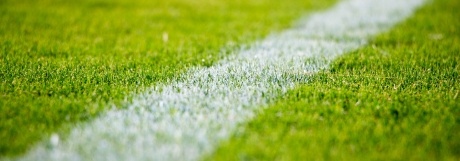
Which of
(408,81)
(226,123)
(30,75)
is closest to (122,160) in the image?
(226,123)

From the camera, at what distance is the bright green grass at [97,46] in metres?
3.12

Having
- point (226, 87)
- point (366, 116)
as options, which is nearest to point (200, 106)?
point (226, 87)

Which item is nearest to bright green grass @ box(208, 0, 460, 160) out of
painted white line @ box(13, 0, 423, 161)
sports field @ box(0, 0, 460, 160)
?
sports field @ box(0, 0, 460, 160)

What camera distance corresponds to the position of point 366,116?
3.05m

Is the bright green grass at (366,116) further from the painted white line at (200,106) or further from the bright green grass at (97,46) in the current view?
the bright green grass at (97,46)

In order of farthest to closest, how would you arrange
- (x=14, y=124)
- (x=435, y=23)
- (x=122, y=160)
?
(x=435, y=23) → (x=14, y=124) → (x=122, y=160)

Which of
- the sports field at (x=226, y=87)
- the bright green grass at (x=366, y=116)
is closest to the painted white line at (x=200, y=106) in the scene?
the sports field at (x=226, y=87)

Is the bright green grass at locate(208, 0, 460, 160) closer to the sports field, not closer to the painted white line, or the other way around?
the sports field

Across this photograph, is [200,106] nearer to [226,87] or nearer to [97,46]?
[226,87]

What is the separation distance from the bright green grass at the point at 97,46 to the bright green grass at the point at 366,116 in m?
1.11

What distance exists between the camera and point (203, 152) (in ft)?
8.45

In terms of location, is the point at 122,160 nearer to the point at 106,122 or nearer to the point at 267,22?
the point at 106,122

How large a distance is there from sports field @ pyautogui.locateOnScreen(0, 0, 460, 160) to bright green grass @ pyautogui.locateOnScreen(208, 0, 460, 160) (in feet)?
0.04

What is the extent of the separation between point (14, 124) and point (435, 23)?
5.23m
